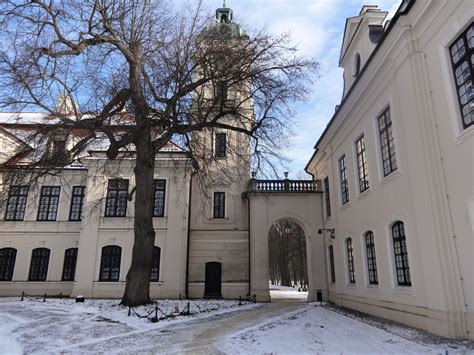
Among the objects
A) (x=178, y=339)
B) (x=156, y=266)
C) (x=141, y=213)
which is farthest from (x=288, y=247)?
(x=178, y=339)

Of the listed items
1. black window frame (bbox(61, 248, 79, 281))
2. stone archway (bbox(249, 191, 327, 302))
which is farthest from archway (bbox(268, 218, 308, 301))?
black window frame (bbox(61, 248, 79, 281))

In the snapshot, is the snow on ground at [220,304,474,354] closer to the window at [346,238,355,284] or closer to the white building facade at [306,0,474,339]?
the white building facade at [306,0,474,339]

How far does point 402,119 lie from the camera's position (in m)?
11.5

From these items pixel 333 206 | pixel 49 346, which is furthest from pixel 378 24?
pixel 49 346

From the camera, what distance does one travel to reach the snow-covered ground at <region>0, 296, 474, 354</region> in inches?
312

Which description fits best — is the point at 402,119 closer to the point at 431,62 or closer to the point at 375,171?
the point at 431,62

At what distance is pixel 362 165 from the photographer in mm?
15797

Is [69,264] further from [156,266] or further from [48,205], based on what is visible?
[156,266]

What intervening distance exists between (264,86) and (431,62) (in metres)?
5.78

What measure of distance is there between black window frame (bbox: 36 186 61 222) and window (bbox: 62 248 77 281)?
7.94ft

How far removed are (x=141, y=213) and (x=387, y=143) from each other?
982 centimetres

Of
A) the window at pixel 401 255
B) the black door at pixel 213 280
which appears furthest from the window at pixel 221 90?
A: the black door at pixel 213 280

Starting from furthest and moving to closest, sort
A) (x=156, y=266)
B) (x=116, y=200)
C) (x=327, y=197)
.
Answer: (x=116, y=200) < (x=327, y=197) < (x=156, y=266)

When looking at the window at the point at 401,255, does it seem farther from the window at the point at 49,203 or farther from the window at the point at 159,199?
the window at the point at 49,203
